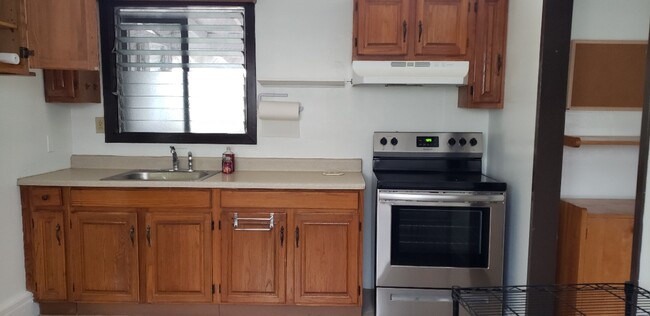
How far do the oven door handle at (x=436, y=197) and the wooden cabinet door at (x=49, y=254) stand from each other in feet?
6.52

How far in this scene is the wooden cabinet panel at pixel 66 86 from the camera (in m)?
2.87

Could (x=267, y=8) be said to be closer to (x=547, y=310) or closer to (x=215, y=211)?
(x=215, y=211)

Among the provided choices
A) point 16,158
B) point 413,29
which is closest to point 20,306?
point 16,158

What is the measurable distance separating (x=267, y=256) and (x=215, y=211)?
1.38 ft

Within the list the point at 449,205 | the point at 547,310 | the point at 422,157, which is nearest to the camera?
the point at 547,310

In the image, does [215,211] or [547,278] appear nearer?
[547,278]

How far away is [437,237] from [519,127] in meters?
0.80

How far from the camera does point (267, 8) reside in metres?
3.09

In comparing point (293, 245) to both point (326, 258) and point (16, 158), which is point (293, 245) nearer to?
point (326, 258)

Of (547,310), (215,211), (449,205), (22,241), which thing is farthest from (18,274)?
(547,310)


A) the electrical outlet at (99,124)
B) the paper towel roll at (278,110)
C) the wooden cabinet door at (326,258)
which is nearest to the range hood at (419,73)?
the paper towel roll at (278,110)

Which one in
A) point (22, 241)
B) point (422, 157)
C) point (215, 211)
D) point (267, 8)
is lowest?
point (22, 241)

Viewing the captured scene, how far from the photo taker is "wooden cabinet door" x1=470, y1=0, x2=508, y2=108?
270 centimetres

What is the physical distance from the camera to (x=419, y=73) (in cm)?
269
